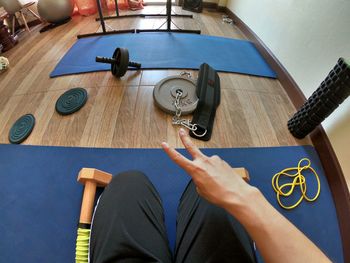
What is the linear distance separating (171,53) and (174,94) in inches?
25.1

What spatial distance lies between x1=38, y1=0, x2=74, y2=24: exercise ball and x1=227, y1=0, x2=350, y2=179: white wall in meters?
2.31

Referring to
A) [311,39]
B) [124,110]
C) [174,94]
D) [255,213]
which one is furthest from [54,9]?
[255,213]

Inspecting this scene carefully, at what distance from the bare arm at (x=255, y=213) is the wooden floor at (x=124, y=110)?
2.41ft

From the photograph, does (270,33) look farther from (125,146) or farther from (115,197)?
(115,197)

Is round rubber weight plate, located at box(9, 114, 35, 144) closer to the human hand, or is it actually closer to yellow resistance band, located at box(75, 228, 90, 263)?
yellow resistance band, located at box(75, 228, 90, 263)

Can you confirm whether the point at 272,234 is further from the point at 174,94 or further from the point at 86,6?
the point at 86,6

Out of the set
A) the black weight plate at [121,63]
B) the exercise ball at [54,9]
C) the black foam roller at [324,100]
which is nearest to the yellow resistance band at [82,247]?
the black weight plate at [121,63]

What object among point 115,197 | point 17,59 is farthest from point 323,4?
point 17,59

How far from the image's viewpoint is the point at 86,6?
2639 millimetres

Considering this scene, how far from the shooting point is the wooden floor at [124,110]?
1.22 metres

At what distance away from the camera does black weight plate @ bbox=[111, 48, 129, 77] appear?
1.48m

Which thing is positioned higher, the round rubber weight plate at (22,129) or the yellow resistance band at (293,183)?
the yellow resistance band at (293,183)

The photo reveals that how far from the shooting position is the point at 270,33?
5.95 feet

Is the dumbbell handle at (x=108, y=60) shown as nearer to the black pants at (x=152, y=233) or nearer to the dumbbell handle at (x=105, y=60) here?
the dumbbell handle at (x=105, y=60)
